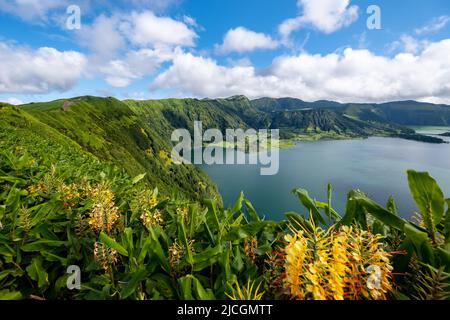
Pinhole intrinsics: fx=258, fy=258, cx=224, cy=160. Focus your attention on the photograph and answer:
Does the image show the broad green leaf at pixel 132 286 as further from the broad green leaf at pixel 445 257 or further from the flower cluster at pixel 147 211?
the broad green leaf at pixel 445 257

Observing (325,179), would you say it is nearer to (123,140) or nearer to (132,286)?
(123,140)

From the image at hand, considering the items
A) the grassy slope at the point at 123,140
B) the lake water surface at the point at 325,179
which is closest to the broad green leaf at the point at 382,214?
the lake water surface at the point at 325,179

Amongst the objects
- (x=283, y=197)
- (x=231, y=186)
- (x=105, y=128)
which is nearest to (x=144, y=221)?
(x=283, y=197)

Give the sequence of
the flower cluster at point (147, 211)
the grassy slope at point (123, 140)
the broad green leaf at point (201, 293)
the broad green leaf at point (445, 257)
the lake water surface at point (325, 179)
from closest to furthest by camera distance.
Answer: the broad green leaf at point (445, 257) → the broad green leaf at point (201, 293) → the flower cluster at point (147, 211) → the lake water surface at point (325, 179) → the grassy slope at point (123, 140)

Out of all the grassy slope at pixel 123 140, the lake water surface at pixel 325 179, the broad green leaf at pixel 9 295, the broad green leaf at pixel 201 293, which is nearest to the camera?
the broad green leaf at pixel 201 293

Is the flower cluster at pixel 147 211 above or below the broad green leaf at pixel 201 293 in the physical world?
above

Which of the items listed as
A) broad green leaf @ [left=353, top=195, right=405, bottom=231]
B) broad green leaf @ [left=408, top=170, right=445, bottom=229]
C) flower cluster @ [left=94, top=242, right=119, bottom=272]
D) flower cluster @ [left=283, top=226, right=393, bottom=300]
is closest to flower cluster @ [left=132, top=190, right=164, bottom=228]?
flower cluster @ [left=94, top=242, right=119, bottom=272]

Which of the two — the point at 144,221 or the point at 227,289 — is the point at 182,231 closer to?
the point at 227,289

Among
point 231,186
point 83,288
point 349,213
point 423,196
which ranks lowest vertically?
point 231,186

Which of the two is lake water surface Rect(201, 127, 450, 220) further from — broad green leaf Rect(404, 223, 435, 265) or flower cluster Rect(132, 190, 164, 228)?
broad green leaf Rect(404, 223, 435, 265)
